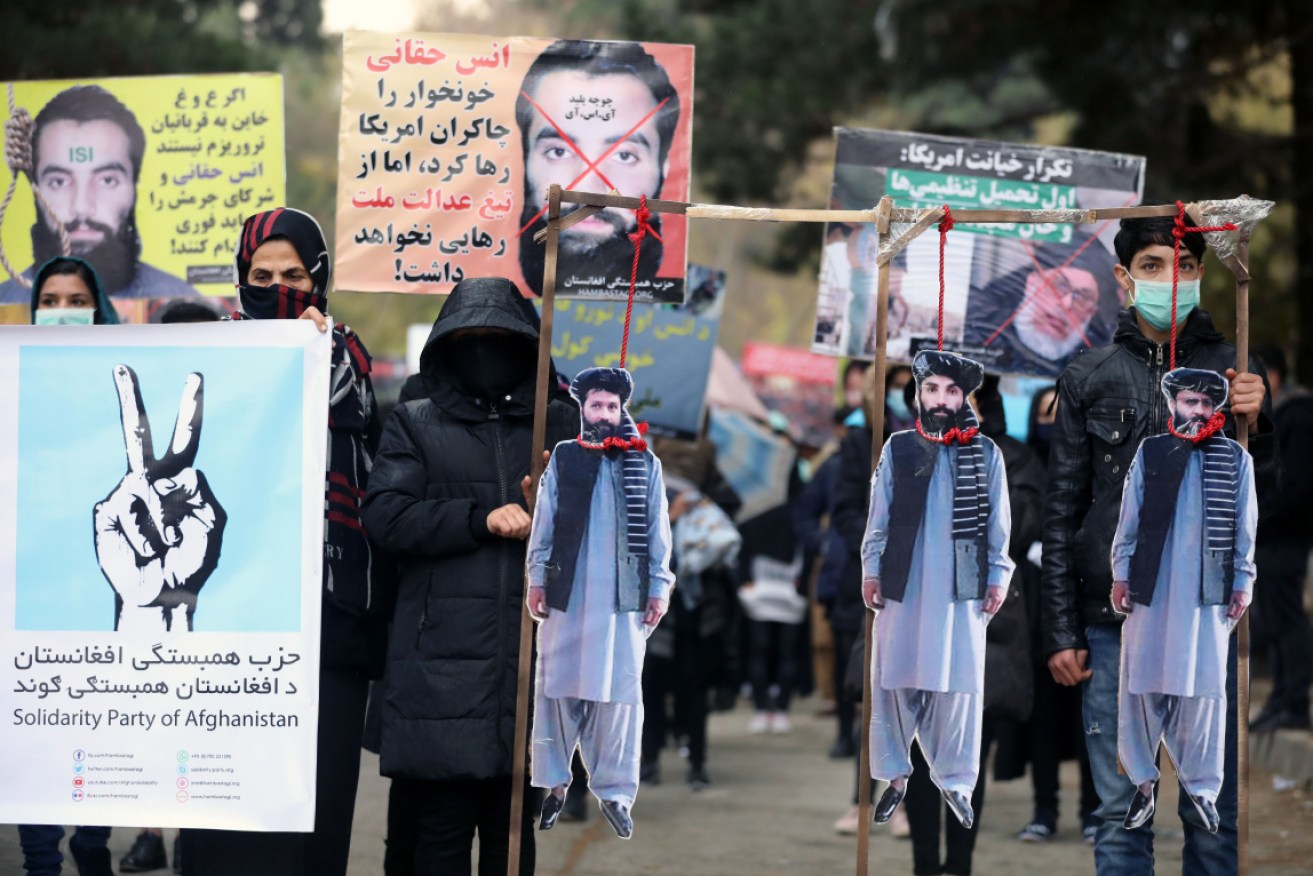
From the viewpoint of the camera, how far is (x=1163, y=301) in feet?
16.2

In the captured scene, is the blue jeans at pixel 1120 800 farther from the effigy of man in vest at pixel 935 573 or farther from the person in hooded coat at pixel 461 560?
the person in hooded coat at pixel 461 560

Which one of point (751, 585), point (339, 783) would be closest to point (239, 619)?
point (339, 783)

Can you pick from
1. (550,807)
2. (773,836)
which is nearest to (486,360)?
(550,807)

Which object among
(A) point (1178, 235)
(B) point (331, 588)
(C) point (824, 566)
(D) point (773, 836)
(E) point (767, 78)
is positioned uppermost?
(E) point (767, 78)

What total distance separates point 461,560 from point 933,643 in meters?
1.23

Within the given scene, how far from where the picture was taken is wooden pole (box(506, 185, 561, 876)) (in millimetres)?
4684

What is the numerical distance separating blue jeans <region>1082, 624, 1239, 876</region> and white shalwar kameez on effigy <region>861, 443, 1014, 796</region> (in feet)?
1.25

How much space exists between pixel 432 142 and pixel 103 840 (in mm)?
2697

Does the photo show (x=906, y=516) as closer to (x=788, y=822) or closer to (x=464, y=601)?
(x=464, y=601)

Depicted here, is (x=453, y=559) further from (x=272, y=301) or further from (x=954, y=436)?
(x=954, y=436)

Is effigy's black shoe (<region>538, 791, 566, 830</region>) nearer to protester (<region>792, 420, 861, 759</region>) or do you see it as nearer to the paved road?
the paved road

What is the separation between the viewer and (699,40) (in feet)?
55.4

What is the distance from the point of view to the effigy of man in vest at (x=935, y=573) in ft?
15.8

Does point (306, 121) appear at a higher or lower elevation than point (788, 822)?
higher
